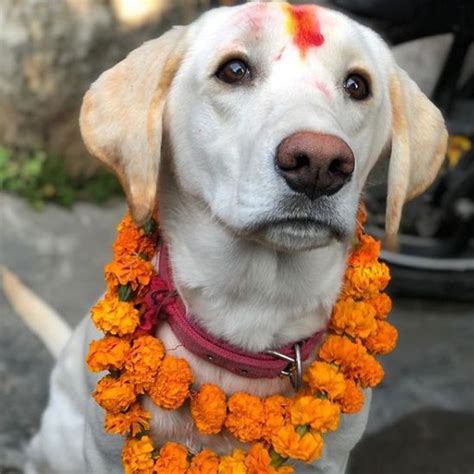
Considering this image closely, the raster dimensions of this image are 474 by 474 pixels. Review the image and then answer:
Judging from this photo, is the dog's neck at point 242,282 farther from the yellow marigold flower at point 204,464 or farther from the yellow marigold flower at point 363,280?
the yellow marigold flower at point 204,464

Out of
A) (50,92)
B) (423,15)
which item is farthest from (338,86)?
(50,92)

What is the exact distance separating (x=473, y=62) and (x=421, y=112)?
1794 mm

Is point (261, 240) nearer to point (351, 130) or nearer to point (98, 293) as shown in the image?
point (351, 130)

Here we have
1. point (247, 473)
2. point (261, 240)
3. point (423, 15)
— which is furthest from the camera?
point (423, 15)

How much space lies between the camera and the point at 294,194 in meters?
1.82

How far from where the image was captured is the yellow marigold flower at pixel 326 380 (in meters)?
2.13

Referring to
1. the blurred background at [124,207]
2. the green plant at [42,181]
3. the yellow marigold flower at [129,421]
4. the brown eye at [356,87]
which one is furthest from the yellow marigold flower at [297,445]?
the green plant at [42,181]

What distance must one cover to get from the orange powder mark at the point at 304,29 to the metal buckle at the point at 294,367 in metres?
0.69

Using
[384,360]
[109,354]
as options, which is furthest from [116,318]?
[384,360]

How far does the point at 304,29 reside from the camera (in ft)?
6.61

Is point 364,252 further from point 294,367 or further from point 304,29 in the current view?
point 304,29

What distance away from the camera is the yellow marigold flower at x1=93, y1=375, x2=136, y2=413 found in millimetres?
2109

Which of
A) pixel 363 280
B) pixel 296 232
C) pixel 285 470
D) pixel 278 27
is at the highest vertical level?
pixel 278 27

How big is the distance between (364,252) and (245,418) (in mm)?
516
